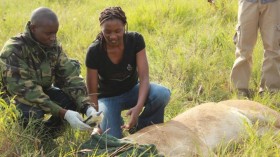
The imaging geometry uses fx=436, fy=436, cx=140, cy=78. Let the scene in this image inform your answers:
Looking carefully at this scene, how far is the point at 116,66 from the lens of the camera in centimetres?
363

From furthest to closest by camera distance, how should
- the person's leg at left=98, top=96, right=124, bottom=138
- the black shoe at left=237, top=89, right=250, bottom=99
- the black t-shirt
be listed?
the black shoe at left=237, top=89, right=250, bottom=99, the person's leg at left=98, top=96, right=124, bottom=138, the black t-shirt

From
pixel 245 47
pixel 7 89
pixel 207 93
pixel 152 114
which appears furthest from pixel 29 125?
pixel 245 47

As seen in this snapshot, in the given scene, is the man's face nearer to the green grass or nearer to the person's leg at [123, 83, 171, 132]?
the green grass

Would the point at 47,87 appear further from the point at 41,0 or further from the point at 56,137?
the point at 41,0

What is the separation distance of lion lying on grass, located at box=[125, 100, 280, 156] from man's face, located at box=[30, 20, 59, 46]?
3.00ft

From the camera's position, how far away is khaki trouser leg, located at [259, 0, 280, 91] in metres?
4.35

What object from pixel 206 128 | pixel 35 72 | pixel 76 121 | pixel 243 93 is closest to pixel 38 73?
pixel 35 72

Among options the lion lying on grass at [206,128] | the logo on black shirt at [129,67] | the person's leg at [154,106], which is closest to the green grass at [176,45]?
the lion lying on grass at [206,128]

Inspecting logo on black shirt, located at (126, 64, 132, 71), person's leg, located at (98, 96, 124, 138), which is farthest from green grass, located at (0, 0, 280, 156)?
logo on black shirt, located at (126, 64, 132, 71)

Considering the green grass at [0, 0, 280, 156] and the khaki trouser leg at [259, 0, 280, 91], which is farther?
the khaki trouser leg at [259, 0, 280, 91]

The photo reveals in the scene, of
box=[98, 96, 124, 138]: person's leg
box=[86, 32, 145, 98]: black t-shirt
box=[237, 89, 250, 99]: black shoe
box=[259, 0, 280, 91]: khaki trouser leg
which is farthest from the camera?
box=[237, 89, 250, 99]: black shoe

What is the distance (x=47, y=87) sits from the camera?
3.50 meters

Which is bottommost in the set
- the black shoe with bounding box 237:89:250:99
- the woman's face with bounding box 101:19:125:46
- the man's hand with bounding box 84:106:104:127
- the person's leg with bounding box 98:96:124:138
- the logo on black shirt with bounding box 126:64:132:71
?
the black shoe with bounding box 237:89:250:99

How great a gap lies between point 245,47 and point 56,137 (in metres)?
2.21
